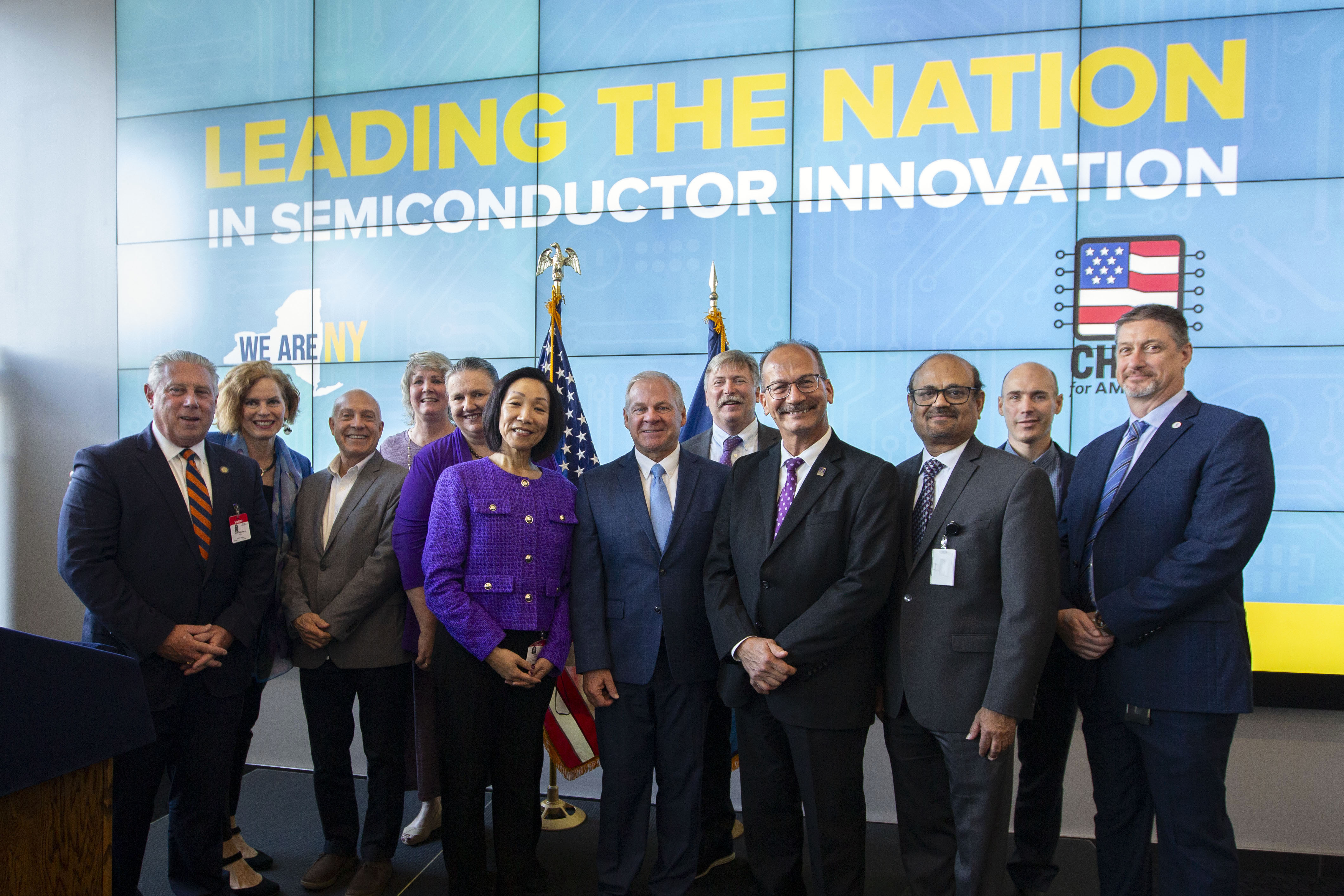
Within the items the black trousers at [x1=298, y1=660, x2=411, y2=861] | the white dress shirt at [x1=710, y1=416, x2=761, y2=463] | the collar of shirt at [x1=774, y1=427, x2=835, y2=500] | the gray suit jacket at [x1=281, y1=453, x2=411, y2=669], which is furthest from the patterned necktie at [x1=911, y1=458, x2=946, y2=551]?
the black trousers at [x1=298, y1=660, x2=411, y2=861]

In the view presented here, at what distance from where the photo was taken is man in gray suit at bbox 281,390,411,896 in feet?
9.32

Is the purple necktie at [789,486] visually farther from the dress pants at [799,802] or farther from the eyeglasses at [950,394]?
the dress pants at [799,802]

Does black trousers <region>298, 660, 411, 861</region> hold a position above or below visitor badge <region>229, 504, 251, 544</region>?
below

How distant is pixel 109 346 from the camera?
17.7 ft

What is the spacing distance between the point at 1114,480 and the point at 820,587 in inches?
40.4

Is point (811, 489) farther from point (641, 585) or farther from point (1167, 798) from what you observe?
point (1167, 798)

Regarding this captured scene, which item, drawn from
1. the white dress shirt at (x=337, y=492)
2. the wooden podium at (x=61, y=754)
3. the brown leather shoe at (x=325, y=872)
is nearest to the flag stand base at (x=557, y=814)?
the brown leather shoe at (x=325, y=872)

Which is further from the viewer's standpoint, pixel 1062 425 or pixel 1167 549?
pixel 1062 425

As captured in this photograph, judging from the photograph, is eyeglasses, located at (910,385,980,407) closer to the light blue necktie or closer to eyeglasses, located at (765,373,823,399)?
eyeglasses, located at (765,373,823,399)

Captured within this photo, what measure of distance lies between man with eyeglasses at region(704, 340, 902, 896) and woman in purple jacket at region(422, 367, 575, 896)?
601 mm

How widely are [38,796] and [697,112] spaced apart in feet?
14.3

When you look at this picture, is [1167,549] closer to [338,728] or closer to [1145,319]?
[1145,319]

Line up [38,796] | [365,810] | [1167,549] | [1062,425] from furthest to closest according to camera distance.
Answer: [1062,425] → [365,810] → [1167,549] → [38,796]

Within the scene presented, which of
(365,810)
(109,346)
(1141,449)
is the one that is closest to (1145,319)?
(1141,449)
